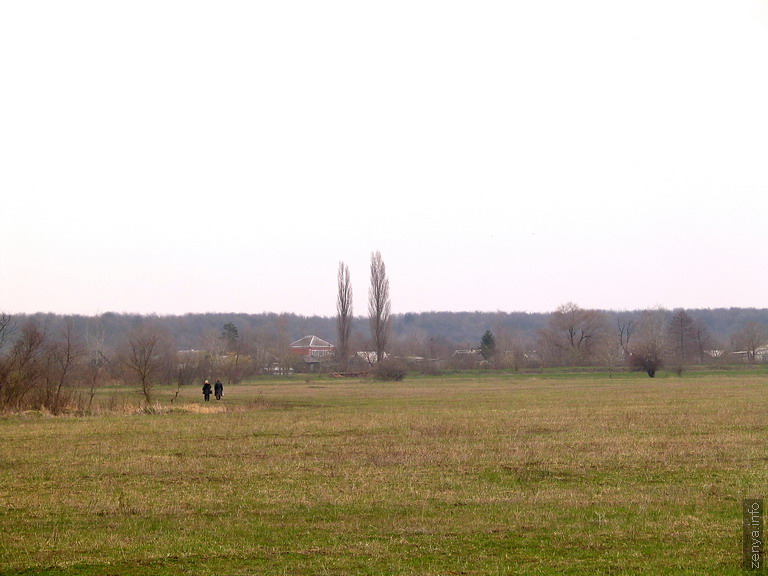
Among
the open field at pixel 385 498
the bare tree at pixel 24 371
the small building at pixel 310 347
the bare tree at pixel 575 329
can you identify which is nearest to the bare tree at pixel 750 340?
the bare tree at pixel 575 329

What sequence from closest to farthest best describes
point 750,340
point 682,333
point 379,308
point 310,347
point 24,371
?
point 24,371 < point 379,308 < point 682,333 < point 750,340 < point 310,347

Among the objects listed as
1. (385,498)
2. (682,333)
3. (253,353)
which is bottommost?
(385,498)

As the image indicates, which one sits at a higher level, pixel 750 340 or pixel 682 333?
pixel 682 333

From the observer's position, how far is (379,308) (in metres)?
95.7

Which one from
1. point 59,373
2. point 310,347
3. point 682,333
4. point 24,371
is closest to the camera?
point 24,371

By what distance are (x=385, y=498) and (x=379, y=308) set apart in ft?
270

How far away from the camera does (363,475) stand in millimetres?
15750

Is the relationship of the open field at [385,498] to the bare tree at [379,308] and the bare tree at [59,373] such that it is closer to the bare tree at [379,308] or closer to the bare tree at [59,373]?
the bare tree at [59,373]

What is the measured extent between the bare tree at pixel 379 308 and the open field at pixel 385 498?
224 feet

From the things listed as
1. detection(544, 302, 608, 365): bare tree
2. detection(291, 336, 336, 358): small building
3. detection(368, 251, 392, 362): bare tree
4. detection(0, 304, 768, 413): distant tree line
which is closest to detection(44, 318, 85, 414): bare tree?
detection(0, 304, 768, 413): distant tree line

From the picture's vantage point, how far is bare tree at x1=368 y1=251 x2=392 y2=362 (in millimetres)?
94000

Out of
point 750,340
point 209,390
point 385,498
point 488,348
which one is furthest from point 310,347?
point 385,498

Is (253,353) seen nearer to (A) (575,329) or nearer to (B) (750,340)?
(A) (575,329)

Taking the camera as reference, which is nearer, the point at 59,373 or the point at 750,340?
the point at 59,373
